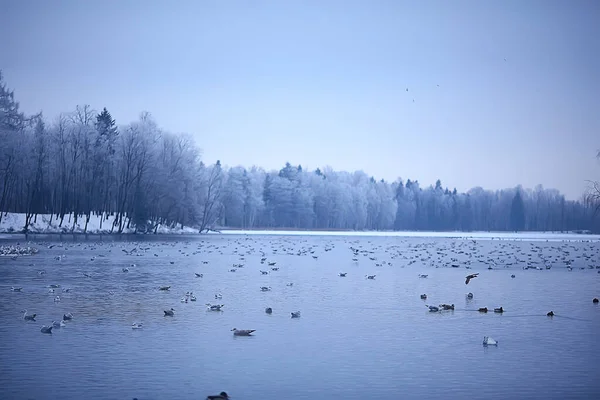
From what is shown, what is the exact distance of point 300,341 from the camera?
15.1 meters

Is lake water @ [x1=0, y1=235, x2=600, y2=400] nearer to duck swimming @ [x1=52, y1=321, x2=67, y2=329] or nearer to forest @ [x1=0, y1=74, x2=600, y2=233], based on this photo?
duck swimming @ [x1=52, y1=321, x2=67, y2=329]

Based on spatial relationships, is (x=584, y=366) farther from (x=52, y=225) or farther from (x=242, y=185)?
(x=242, y=185)

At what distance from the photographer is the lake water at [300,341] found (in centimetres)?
1123

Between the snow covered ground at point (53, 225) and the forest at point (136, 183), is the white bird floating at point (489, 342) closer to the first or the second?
the forest at point (136, 183)

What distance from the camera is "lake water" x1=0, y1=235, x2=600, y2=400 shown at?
11234 mm

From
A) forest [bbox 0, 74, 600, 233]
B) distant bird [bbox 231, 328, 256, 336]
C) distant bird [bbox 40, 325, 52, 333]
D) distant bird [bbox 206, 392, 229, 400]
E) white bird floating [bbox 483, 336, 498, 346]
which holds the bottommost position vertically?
distant bird [bbox 40, 325, 52, 333]

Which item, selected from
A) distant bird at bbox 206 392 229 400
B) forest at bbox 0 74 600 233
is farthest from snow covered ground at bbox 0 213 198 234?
distant bird at bbox 206 392 229 400

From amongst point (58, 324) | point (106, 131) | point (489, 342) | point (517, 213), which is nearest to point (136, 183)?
point (106, 131)

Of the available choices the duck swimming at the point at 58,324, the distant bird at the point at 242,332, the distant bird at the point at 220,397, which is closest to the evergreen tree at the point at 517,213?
the distant bird at the point at 242,332

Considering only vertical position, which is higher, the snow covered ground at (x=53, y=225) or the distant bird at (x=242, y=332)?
the snow covered ground at (x=53, y=225)

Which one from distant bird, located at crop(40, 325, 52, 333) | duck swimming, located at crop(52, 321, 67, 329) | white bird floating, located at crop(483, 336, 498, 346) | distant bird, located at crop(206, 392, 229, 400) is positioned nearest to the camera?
distant bird, located at crop(206, 392, 229, 400)

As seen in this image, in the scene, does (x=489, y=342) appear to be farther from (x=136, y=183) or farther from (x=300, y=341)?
(x=136, y=183)

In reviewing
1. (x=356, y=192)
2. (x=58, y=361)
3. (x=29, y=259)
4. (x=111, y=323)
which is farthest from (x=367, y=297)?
(x=356, y=192)

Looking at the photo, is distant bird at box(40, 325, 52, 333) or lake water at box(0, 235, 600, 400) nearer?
lake water at box(0, 235, 600, 400)
